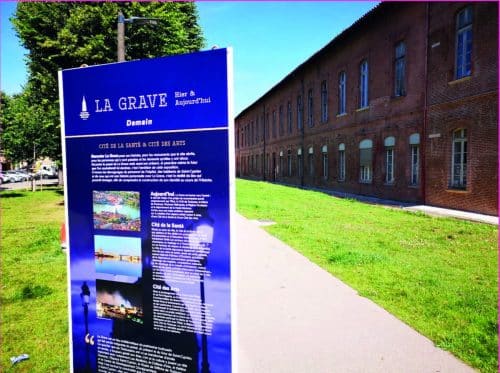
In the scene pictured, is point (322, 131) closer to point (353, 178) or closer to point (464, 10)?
point (353, 178)

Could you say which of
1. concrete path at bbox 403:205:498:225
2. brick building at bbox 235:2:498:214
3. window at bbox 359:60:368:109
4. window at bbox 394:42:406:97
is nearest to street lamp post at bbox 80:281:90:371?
concrete path at bbox 403:205:498:225

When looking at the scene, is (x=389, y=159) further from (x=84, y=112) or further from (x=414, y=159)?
(x=84, y=112)

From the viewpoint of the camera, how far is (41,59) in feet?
62.8

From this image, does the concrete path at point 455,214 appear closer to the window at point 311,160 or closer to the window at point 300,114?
the window at point 311,160

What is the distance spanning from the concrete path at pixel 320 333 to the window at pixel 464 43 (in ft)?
39.4

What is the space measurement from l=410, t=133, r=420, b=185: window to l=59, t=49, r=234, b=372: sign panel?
16661 mm

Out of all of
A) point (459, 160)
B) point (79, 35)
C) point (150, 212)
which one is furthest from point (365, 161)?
point (150, 212)

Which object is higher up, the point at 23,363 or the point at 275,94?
the point at 275,94

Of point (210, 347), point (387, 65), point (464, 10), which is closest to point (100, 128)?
point (210, 347)

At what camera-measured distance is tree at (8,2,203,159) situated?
17.0 m

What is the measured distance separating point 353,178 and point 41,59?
57.8 feet

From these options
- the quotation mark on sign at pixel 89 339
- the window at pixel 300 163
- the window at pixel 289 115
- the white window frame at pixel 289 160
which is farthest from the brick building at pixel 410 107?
the quotation mark on sign at pixel 89 339

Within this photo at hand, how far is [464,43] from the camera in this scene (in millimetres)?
14867

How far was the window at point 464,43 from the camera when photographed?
14.6 metres
